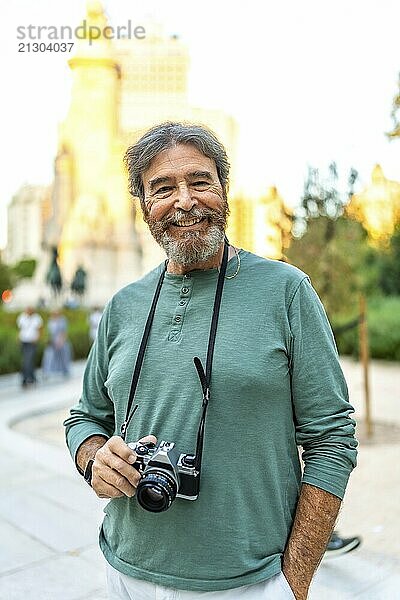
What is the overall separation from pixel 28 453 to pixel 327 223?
13.2ft

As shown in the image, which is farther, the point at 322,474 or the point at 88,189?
the point at 88,189

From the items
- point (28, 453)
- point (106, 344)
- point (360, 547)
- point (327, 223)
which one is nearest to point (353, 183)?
point (327, 223)

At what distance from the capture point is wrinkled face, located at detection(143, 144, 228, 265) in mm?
1591

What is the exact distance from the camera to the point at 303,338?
4.82ft

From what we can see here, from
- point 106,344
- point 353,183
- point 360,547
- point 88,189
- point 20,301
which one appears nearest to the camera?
point 106,344

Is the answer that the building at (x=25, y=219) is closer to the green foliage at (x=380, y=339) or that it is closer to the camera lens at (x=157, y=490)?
the green foliage at (x=380, y=339)

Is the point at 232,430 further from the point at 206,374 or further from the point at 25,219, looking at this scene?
the point at 25,219

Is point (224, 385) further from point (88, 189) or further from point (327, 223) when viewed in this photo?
point (88, 189)

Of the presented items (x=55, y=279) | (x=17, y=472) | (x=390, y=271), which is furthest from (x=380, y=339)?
(x=55, y=279)

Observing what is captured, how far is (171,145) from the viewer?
1592 mm

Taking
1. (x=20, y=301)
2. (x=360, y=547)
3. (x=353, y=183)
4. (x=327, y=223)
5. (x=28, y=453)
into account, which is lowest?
(x=20, y=301)

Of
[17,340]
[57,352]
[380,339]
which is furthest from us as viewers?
[380,339]

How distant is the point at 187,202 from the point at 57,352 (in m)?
12.3

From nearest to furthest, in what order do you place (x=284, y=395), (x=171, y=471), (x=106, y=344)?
(x=171, y=471)
(x=284, y=395)
(x=106, y=344)
